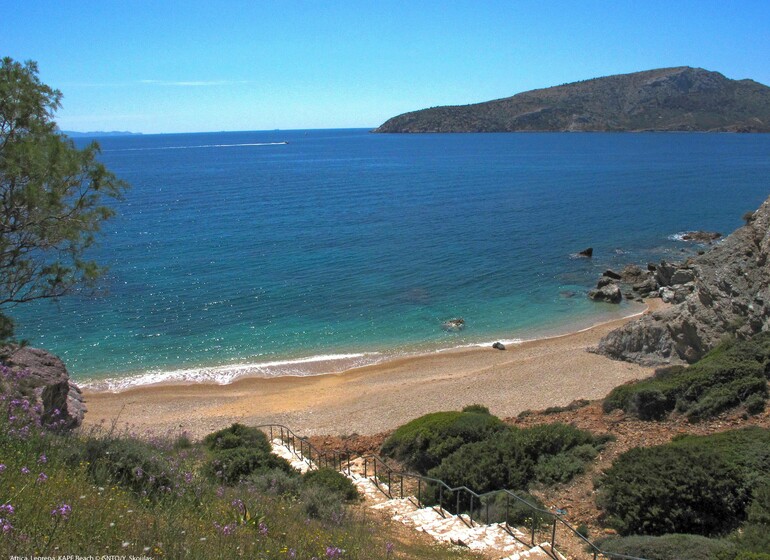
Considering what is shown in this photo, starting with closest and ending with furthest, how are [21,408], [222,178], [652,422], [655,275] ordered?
[21,408]
[652,422]
[655,275]
[222,178]

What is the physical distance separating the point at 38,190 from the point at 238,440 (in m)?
8.77

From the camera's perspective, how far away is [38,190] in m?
10.5

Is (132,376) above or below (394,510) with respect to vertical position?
below

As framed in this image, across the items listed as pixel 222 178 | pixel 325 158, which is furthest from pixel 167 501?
pixel 325 158

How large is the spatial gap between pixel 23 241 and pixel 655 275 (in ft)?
140

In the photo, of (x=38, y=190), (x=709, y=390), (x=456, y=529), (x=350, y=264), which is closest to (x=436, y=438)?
(x=456, y=529)

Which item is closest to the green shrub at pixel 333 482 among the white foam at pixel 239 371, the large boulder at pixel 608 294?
the white foam at pixel 239 371

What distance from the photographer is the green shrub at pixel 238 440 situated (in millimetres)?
16219

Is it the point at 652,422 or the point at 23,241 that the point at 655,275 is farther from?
the point at 23,241

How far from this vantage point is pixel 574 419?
1852cm

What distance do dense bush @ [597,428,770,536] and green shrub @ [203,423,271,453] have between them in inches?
343

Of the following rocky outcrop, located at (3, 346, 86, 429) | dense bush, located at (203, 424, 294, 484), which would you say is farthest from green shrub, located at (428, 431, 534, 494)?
rocky outcrop, located at (3, 346, 86, 429)

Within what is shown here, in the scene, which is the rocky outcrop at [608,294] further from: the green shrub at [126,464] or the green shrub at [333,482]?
the green shrub at [126,464]

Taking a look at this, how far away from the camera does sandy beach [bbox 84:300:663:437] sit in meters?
24.8
